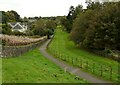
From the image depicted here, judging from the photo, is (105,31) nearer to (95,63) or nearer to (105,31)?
(105,31)

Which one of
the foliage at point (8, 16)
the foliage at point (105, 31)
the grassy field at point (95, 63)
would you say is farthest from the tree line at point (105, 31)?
the foliage at point (8, 16)

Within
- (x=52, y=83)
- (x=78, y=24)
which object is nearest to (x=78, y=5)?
(x=78, y=24)

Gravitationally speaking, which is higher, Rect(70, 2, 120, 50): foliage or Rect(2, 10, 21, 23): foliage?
Rect(2, 10, 21, 23): foliage

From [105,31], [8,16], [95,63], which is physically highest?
[8,16]

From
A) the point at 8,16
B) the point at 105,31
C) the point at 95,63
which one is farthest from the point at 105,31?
the point at 8,16

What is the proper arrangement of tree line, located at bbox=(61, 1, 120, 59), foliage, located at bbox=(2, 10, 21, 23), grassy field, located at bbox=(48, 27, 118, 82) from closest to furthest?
1. grassy field, located at bbox=(48, 27, 118, 82)
2. tree line, located at bbox=(61, 1, 120, 59)
3. foliage, located at bbox=(2, 10, 21, 23)

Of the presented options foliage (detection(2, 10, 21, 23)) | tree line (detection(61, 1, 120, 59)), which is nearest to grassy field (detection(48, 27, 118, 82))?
tree line (detection(61, 1, 120, 59))

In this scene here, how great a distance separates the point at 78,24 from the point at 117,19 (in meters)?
15.8

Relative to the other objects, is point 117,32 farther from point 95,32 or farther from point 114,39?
point 95,32

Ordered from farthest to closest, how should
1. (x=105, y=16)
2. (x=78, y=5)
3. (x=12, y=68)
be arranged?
1. (x=78, y=5)
2. (x=105, y=16)
3. (x=12, y=68)

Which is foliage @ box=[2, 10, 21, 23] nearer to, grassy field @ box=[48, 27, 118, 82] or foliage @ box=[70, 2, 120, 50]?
foliage @ box=[70, 2, 120, 50]

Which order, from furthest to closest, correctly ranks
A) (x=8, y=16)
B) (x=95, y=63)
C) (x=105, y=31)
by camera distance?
(x=8, y=16) < (x=105, y=31) < (x=95, y=63)

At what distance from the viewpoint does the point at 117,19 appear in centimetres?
5450

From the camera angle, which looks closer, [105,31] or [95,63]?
[95,63]
